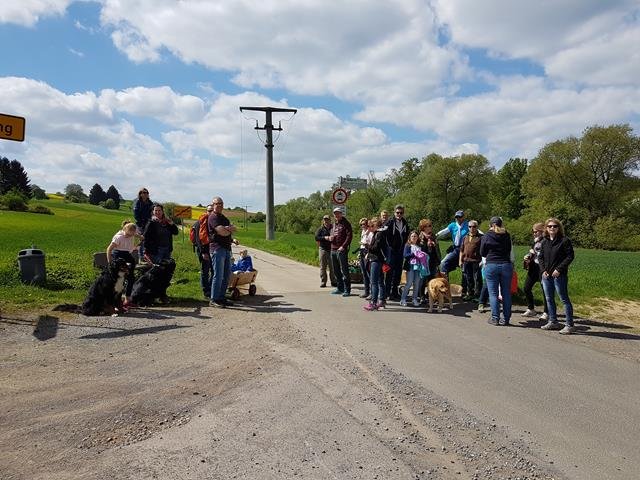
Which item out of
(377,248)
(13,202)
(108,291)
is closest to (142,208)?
(108,291)

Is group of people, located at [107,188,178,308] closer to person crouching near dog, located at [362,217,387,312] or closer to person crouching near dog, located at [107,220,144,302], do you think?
person crouching near dog, located at [107,220,144,302]

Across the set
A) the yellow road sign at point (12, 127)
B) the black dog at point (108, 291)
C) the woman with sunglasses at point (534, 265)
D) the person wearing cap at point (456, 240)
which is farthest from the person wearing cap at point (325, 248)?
the yellow road sign at point (12, 127)

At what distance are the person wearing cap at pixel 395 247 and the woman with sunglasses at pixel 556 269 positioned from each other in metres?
2.82

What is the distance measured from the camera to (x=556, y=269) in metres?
7.86

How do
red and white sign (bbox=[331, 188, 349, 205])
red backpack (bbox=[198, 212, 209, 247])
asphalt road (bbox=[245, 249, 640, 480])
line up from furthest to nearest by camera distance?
red and white sign (bbox=[331, 188, 349, 205])
red backpack (bbox=[198, 212, 209, 247])
asphalt road (bbox=[245, 249, 640, 480])

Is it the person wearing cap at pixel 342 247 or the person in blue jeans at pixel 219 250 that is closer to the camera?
the person in blue jeans at pixel 219 250

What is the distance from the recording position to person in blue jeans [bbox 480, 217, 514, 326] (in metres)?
8.38

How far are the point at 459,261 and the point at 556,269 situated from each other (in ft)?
9.40

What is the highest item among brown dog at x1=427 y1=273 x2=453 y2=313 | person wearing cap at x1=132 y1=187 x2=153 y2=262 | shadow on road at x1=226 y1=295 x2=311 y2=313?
person wearing cap at x1=132 y1=187 x2=153 y2=262

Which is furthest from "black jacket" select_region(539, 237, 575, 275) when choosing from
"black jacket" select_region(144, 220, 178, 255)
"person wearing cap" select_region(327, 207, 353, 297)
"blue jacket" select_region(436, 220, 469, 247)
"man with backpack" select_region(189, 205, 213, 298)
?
"black jacket" select_region(144, 220, 178, 255)

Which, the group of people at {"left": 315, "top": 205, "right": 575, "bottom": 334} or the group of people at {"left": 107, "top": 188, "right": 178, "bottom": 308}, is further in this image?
the group of people at {"left": 107, "top": 188, "right": 178, "bottom": 308}

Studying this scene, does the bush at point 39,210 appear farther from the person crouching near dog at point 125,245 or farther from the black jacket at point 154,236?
the person crouching near dog at point 125,245

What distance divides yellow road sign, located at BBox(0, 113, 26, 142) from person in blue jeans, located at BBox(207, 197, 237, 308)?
3.34 m

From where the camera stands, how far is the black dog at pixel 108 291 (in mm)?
8219
